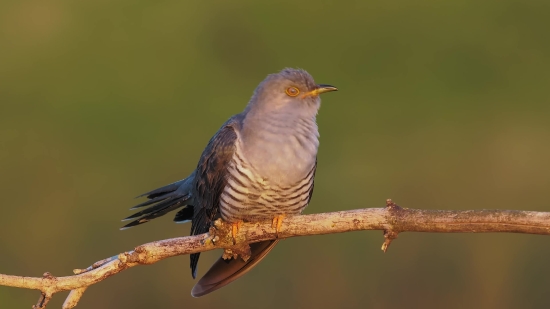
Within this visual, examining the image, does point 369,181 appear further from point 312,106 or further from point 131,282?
point 312,106


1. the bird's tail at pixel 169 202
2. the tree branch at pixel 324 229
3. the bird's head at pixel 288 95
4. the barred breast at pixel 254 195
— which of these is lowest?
the tree branch at pixel 324 229

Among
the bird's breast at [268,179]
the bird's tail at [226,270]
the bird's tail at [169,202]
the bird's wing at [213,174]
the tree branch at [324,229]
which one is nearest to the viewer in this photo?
the tree branch at [324,229]

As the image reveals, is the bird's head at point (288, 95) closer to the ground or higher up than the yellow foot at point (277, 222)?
higher up

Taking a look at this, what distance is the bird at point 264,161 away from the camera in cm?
294

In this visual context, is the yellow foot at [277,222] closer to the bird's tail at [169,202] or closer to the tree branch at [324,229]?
the tree branch at [324,229]

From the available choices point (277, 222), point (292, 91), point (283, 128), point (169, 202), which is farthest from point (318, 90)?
point (169, 202)

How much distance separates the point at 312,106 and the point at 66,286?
3.61 ft

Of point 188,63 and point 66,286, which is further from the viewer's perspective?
point 188,63

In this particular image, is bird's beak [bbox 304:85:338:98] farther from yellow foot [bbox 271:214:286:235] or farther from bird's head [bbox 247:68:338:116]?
yellow foot [bbox 271:214:286:235]

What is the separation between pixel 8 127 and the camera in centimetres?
675

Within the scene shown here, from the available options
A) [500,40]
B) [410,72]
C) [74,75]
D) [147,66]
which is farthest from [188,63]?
[500,40]

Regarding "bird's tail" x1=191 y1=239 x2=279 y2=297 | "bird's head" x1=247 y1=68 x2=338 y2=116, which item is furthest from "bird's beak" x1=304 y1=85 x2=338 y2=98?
"bird's tail" x1=191 y1=239 x2=279 y2=297

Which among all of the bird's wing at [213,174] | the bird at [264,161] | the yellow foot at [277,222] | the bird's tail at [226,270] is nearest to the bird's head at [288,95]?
the bird at [264,161]

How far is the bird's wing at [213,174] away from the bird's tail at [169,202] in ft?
0.62
